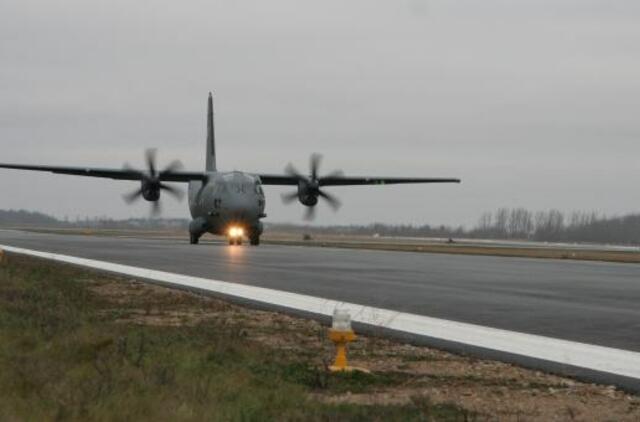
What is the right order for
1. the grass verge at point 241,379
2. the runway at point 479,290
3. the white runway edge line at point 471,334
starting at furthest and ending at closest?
the runway at point 479,290 → the white runway edge line at point 471,334 → the grass verge at point 241,379

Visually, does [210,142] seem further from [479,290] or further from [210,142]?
[479,290]

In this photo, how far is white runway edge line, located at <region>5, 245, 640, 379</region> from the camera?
10.6 meters

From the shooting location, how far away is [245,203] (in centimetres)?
5069

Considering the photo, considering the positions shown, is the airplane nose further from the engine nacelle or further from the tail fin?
the tail fin

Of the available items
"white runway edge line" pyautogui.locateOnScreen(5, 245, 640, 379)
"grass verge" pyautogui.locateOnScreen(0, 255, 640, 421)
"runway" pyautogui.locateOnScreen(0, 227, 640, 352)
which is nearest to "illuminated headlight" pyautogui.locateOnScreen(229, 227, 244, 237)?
"runway" pyautogui.locateOnScreen(0, 227, 640, 352)

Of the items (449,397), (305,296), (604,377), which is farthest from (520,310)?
(449,397)

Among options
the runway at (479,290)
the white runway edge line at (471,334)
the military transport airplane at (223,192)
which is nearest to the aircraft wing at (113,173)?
the military transport airplane at (223,192)

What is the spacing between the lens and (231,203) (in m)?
50.7

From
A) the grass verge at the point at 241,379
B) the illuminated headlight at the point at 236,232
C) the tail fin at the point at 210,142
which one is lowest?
the grass verge at the point at 241,379

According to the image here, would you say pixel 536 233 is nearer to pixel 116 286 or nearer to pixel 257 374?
pixel 116 286

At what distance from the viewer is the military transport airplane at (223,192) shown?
Result: 5119cm

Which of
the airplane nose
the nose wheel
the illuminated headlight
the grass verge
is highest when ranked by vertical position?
the airplane nose

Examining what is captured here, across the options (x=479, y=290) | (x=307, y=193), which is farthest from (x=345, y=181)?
(x=479, y=290)

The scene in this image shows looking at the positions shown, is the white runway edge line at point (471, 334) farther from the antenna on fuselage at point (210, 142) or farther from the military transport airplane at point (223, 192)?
the antenna on fuselage at point (210, 142)
